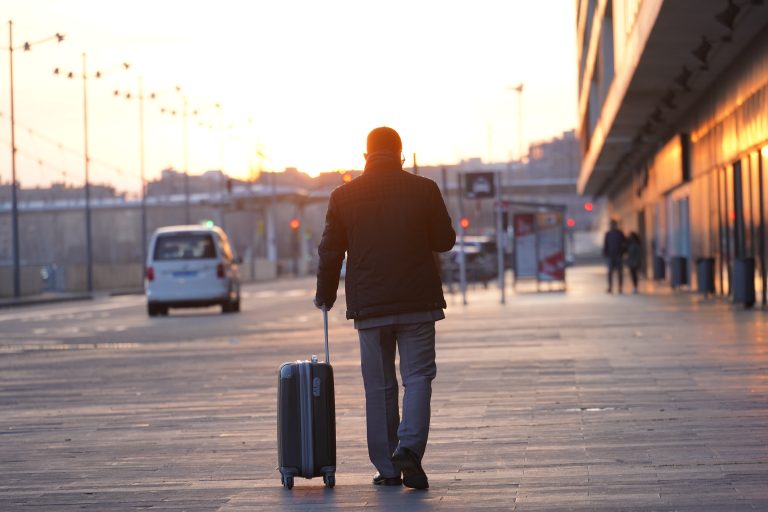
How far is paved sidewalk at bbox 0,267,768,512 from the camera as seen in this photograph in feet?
25.1

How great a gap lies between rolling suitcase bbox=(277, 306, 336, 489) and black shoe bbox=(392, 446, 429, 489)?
0.35 meters

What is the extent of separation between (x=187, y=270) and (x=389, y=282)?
2661 cm

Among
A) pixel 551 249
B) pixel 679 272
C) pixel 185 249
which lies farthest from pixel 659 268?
pixel 185 249

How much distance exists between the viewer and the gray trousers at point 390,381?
7945mm

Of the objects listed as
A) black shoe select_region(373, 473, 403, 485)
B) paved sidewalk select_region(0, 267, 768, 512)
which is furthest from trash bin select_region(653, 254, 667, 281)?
black shoe select_region(373, 473, 403, 485)

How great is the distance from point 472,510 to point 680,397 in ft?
16.9

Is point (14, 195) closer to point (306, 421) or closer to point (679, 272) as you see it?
point (679, 272)

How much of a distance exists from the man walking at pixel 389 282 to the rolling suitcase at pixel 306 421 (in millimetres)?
229

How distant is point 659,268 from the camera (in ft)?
168

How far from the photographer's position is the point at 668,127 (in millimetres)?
43344

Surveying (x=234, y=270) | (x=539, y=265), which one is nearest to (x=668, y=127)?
(x=539, y=265)

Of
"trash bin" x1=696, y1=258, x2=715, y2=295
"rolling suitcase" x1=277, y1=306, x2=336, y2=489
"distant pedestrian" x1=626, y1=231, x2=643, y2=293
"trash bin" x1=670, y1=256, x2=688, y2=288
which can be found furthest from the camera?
"distant pedestrian" x1=626, y1=231, x2=643, y2=293

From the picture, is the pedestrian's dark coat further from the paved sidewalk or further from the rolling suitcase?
the rolling suitcase

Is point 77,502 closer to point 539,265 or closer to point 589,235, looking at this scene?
point 539,265
